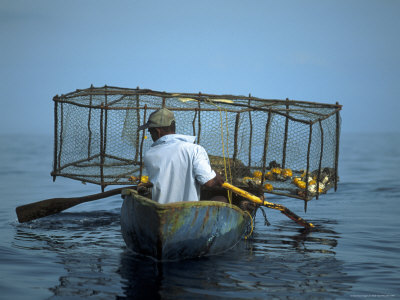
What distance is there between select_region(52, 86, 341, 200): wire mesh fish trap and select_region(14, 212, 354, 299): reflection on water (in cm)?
92

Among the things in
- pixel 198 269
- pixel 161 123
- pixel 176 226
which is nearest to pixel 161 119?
pixel 161 123

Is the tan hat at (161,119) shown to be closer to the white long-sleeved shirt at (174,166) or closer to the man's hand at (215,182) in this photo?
the white long-sleeved shirt at (174,166)

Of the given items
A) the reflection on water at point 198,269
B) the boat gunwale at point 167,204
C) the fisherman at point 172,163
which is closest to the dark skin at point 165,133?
the fisherman at point 172,163

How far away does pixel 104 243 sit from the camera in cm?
812

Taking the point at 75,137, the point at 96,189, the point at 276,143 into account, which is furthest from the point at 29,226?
the point at 96,189

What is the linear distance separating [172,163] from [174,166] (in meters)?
0.04

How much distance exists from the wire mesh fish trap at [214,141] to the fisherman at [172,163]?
78.0 inches

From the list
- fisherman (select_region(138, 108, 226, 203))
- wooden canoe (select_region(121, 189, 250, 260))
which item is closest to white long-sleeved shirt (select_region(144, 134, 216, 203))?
fisherman (select_region(138, 108, 226, 203))

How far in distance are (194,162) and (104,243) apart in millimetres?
3013

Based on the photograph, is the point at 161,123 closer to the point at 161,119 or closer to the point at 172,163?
the point at 161,119

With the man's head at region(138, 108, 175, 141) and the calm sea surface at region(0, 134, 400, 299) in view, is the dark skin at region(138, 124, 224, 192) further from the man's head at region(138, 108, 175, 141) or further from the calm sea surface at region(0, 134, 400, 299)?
the calm sea surface at region(0, 134, 400, 299)

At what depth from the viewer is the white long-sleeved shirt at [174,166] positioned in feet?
18.9

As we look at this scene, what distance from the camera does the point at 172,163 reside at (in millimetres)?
5789

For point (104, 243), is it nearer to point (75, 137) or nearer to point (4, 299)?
point (75, 137)
